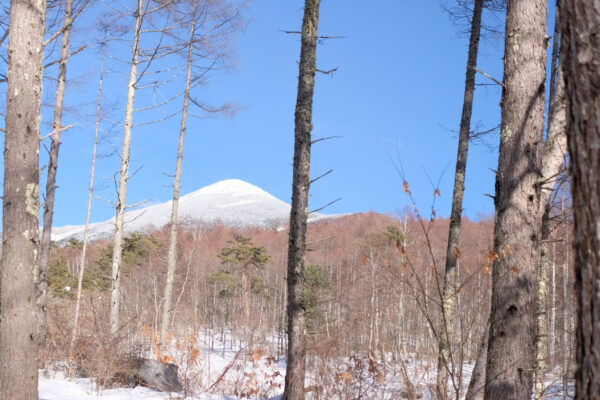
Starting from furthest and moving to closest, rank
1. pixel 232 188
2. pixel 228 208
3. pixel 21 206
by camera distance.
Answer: pixel 232 188 → pixel 228 208 → pixel 21 206

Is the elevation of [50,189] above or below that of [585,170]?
above

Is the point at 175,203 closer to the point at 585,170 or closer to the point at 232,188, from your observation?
the point at 585,170

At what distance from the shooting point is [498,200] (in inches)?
149

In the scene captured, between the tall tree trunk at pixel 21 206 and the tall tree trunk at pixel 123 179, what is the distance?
5.67 metres

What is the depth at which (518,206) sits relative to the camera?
144 inches

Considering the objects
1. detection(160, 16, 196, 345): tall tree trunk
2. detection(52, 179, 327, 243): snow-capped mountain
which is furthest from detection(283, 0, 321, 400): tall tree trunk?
detection(52, 179, 327, 243): snow-capped mountain

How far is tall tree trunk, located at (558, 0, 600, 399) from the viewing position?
1.41 m

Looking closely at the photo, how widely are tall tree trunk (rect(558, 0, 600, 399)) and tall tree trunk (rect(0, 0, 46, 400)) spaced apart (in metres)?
3.93

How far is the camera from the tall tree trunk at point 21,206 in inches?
152

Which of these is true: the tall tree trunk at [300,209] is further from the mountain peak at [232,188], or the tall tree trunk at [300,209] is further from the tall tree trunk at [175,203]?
the mountain peak at [232,188]

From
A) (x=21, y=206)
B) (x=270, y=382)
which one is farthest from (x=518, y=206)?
(x=270, y=382)

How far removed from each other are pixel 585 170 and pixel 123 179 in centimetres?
970

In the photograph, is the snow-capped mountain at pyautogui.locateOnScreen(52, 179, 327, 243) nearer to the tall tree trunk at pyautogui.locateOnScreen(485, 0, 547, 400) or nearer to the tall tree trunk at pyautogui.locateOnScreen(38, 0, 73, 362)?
the tall tree trunk at pyautogui.locateOnScreen(38, 0, 73, 362)

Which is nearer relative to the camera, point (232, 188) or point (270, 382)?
point (270, 382)
